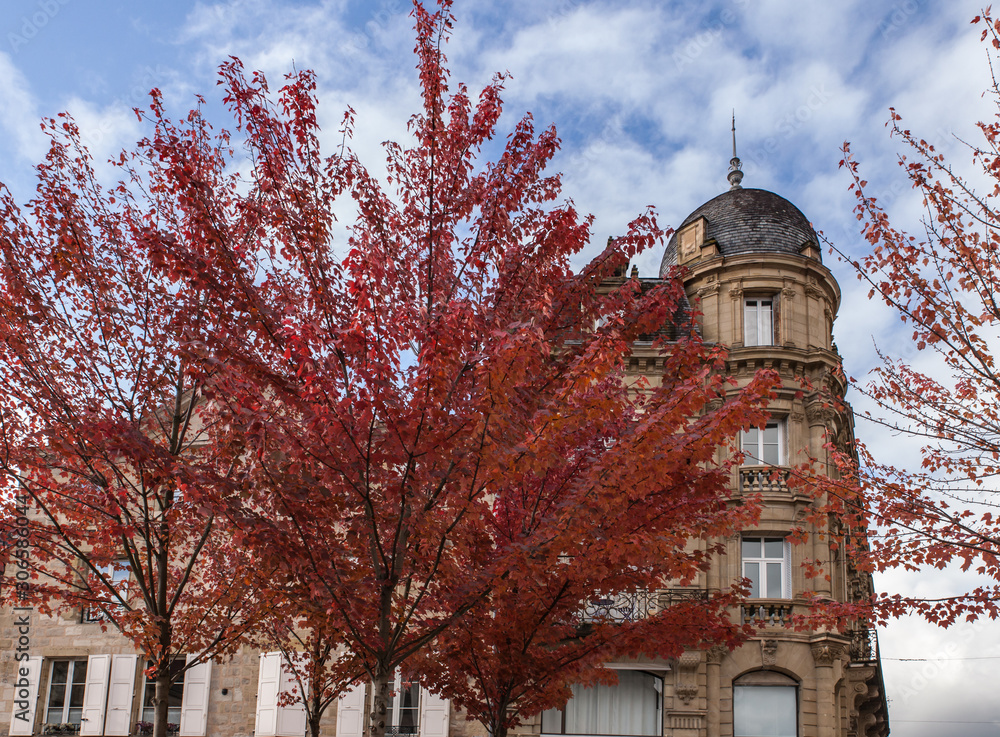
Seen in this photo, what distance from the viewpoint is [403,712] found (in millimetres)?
18703

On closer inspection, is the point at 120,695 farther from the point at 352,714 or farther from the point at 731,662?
the point at 731,662

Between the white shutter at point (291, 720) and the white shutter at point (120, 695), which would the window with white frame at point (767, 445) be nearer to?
the white shutter at point (291, 720)

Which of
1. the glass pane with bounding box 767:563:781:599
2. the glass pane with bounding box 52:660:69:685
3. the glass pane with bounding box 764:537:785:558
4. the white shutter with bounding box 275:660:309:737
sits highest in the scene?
the glass pane with bounding box 764:537:785:558

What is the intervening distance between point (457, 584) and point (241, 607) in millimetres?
2917

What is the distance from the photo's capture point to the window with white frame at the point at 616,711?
62.2 feet

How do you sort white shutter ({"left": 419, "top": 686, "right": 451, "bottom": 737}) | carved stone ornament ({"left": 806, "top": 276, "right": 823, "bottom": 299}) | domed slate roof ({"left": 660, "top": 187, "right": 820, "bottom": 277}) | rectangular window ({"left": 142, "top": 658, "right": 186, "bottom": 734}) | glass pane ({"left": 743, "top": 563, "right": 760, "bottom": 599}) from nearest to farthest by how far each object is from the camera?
1. white shutter ({"left": 419, "top": 686, "right": 451, "bottom": 737})
2. glass pane ({"left": 743, "top": 563, "right": 760, "bottom": 599})
3. rectangular window ({"left": 142, "top": 658, "right": 186, "bottom": 734})
4. carved stone ornament ({"left": 806, "top": 276, "right": 823, "bottom": 299})
5. domed slate roof ({"left": 660, "top": 187, "right": 820, "bottom": 277})

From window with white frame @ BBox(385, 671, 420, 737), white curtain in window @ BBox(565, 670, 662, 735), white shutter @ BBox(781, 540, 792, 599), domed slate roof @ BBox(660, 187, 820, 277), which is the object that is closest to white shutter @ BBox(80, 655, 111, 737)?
window with white frame @ BBox(385, 671, 420, 737)

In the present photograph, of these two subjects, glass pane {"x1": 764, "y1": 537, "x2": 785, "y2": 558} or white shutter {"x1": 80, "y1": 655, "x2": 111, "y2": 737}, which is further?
glass pane {"x1": 764, "y1": 537, "x2": 785, "y2": 558}

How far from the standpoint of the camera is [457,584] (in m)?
9.52

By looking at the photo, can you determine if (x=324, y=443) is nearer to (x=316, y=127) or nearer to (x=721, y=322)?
(x=316, y=127)

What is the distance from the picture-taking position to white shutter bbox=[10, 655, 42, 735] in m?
20.0

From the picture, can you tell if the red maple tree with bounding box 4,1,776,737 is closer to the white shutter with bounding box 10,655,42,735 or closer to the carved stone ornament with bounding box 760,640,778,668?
the carved stone ornament with bounding box 760,640,778,668

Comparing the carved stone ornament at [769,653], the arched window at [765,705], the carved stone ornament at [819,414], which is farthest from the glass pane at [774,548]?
the carved stone ornament at [819,414]

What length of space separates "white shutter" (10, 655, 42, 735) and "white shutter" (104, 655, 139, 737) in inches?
79.9
